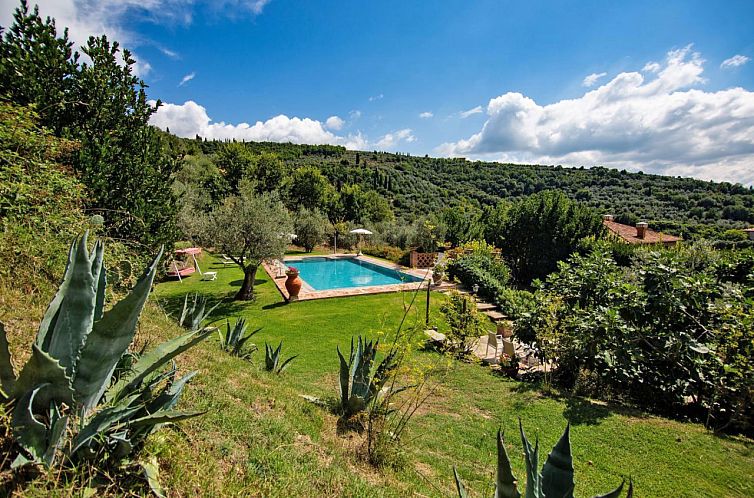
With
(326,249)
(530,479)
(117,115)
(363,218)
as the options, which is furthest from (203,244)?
(363,218)

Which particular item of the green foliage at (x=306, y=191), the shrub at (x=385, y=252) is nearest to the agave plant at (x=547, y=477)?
the shrub at (x=385, y=252)

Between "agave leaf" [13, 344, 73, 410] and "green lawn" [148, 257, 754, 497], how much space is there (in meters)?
0.62

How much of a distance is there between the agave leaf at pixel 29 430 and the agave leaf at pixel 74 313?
0.81ft

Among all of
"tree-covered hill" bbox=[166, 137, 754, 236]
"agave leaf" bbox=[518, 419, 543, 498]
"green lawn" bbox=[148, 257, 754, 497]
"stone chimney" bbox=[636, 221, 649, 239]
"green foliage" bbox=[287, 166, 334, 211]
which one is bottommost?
"green lawn" bbox=[148, 257, 754, 497]

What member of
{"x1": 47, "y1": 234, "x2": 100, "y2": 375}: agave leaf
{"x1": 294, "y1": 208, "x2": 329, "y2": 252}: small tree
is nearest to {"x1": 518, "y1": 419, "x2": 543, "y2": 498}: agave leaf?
{"x1": 47, "y1": 234, "x2": 100, "y2": 375}: agave leaf

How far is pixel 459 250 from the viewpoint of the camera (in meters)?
4.42

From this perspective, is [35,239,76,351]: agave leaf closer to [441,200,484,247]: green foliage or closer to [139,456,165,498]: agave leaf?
[139,456,165,498]: agave leaf

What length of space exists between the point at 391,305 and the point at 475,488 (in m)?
9.13

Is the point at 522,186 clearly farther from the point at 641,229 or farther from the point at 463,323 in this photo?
the point at 463,323

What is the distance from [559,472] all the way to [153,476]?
2101 mm

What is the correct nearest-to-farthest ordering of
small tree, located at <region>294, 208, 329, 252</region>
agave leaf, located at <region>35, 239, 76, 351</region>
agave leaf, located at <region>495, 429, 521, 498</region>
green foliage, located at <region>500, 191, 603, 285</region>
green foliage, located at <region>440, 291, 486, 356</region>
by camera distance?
agave leaf, located at <region>35, 239, 76, 351</region>
agave leaf, located at <region>495, 429, 521, 498</region>
green foliage, located at <region>440, 291, 486, 356</region>
green foliage, located at <region>500, 191, 603, 285</region>
small tree, located at <region>294, 208, 329, 252</region>

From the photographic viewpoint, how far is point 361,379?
410 cm

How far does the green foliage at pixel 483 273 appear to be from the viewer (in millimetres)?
14061

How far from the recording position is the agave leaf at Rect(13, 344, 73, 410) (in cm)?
137
